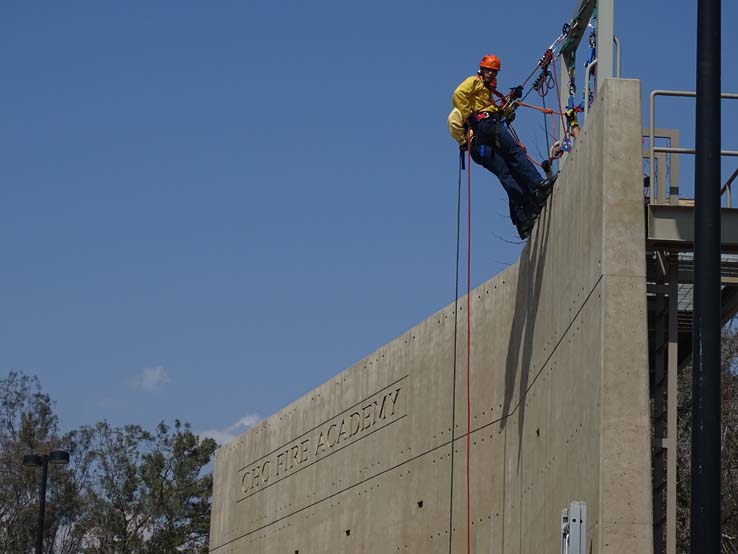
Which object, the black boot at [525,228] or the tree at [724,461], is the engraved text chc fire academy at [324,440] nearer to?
the black boot at [525,228]

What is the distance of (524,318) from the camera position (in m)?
13.0

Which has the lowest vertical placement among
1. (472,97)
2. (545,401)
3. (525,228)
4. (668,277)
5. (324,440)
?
(545,401)

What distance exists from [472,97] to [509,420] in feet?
11.2

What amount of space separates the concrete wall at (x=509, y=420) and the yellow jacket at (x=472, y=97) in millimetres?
1431

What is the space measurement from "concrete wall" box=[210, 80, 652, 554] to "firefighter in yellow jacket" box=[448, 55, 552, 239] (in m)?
0.45

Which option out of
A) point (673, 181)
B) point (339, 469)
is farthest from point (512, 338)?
point (339, 469)

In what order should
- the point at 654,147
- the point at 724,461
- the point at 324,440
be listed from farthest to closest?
the point at 724,461 → the point at 324,440 → the point at 654,147

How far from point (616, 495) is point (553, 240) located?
3.52 meters

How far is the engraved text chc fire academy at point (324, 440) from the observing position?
17.6 m

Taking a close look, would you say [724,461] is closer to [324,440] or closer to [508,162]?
[324,440]

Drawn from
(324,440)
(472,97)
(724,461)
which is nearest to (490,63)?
(472,97)

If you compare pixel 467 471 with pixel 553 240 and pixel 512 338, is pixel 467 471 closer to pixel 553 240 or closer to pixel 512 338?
pixel 512 338

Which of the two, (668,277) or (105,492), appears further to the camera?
(105,492)

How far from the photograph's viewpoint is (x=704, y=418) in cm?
660
